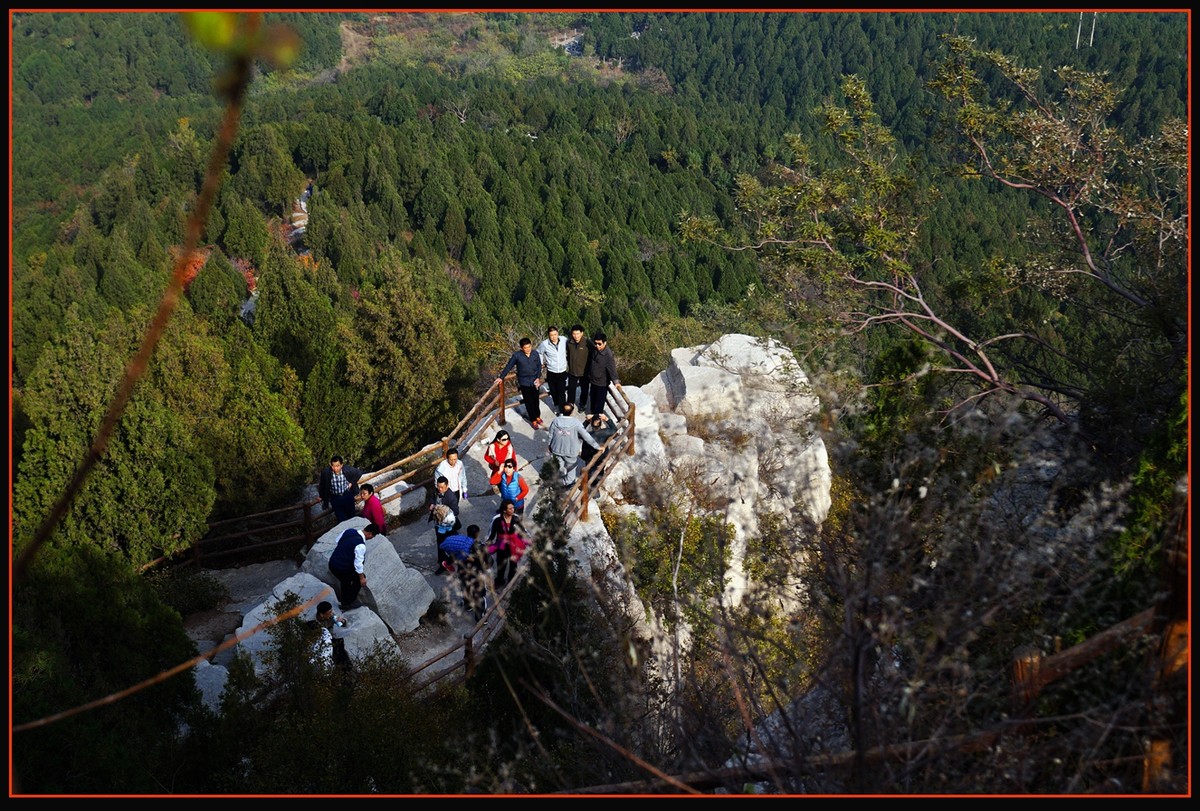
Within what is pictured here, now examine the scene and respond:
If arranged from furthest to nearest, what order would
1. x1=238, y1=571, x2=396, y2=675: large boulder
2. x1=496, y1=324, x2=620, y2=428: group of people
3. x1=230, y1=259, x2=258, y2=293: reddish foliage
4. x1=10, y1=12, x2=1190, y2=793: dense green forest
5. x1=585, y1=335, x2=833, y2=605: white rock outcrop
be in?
x1=230, y1=259, x2=258, y2=293: reddish foliage
x1=585, y1=335, x2=833, y2=605: white rock outcrop
x1=496, y1=324, x2=620, y2=428: group of people
x1=238, y1=571, x2=396, y2=675: large boulder
x1=10, y1=12, x2=1190, y2=793: dense green forest

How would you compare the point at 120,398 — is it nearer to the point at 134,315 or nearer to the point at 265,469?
the point at 265,469

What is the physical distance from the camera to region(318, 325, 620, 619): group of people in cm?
748

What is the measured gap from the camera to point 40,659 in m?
5.50

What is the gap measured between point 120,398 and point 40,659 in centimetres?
543

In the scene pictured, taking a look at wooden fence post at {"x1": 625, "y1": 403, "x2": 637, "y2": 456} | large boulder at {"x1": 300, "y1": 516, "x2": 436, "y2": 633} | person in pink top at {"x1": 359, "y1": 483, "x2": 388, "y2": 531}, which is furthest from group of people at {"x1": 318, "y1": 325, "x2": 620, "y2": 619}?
wooden fence post at {"x1": 625, "y1": 403, "x2": 637, "y2": 456}

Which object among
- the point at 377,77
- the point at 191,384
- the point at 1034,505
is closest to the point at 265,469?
the point at 191,384

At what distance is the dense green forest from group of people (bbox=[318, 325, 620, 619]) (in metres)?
1.24

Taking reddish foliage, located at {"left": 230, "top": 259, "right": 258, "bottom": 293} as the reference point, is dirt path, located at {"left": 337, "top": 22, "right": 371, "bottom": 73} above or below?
above

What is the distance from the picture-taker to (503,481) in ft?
26.7

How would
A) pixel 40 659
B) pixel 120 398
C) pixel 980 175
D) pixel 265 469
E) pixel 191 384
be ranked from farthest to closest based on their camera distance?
1. pixel 191 384
2. pixel 265 469
3. pixel 980 175
4. pixel 40 659
5. pixel 120 398

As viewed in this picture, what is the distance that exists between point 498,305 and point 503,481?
28.9 metres

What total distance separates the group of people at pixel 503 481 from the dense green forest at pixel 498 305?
1.24 metres

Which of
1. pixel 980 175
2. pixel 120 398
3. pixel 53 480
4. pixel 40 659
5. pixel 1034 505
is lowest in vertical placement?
pixel 1034 505

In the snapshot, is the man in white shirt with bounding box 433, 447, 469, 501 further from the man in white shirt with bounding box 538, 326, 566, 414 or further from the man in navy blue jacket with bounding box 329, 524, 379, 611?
the man in white shirt with bounding box 538, 326, 566, 414
